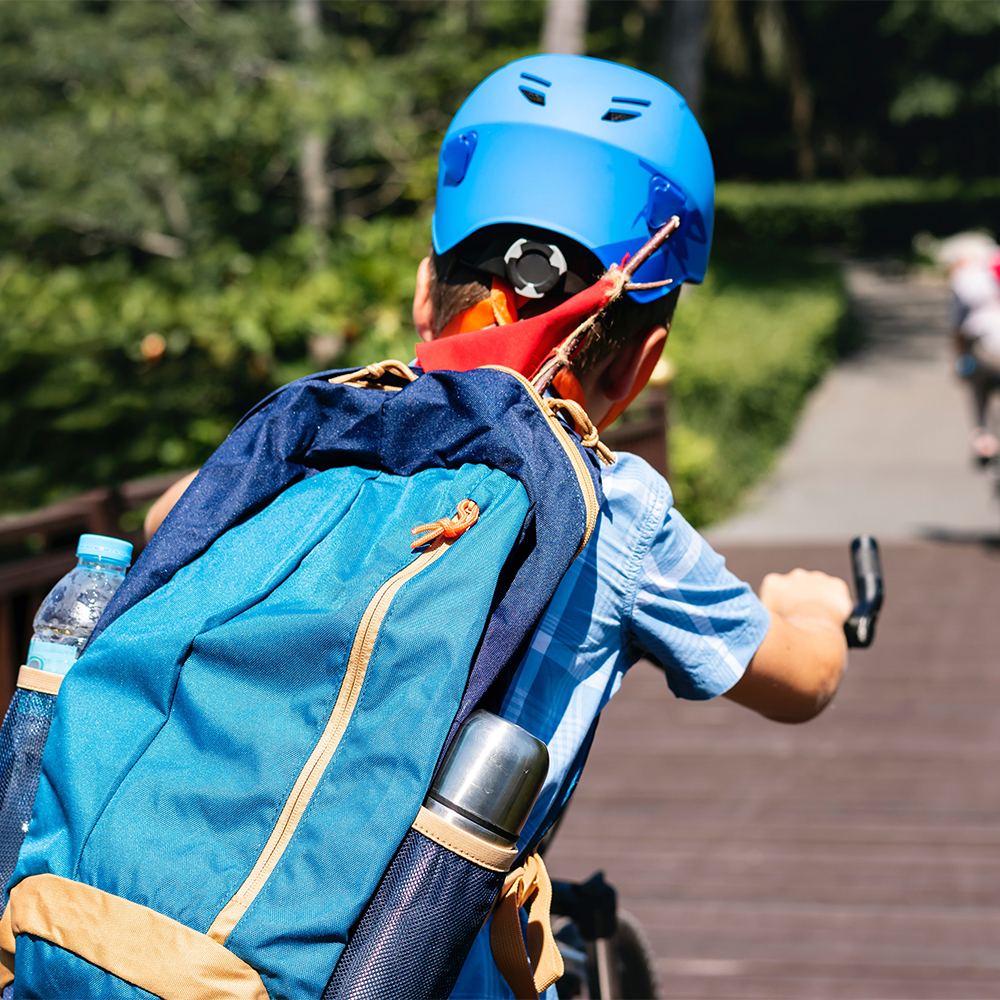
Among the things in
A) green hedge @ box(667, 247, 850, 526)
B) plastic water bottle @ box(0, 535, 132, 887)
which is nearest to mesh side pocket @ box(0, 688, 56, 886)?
plastic water bottle @ box(0, 535, 132, 887)

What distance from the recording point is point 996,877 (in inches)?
156

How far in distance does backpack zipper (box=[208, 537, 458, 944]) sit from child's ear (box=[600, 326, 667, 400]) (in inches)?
20.1

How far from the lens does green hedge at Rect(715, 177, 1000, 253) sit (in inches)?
1320

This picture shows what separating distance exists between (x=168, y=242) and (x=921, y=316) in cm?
1600

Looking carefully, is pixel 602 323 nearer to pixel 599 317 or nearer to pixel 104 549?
pixel 599 317

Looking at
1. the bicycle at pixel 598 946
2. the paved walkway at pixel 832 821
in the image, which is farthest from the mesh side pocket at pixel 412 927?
the paved walkway at pixel 832 821

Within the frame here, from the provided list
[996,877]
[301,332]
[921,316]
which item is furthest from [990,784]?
[921,316]

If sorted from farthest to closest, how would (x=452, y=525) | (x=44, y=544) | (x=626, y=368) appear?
1. (x=44, y=544)
2. (x=626, y=368)
3. (x=452, y=525)

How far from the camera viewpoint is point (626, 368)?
1.63 meters

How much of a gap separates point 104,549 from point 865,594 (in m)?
1.11

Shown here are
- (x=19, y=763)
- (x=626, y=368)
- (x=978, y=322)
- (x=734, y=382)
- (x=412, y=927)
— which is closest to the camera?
(x=412, y=927)

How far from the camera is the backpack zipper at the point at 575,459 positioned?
1277 millimetres

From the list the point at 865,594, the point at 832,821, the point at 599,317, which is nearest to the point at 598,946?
the point at 865,594

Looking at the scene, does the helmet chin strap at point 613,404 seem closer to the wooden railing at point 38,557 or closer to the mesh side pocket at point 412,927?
the mesh side pocket at point 412,927
